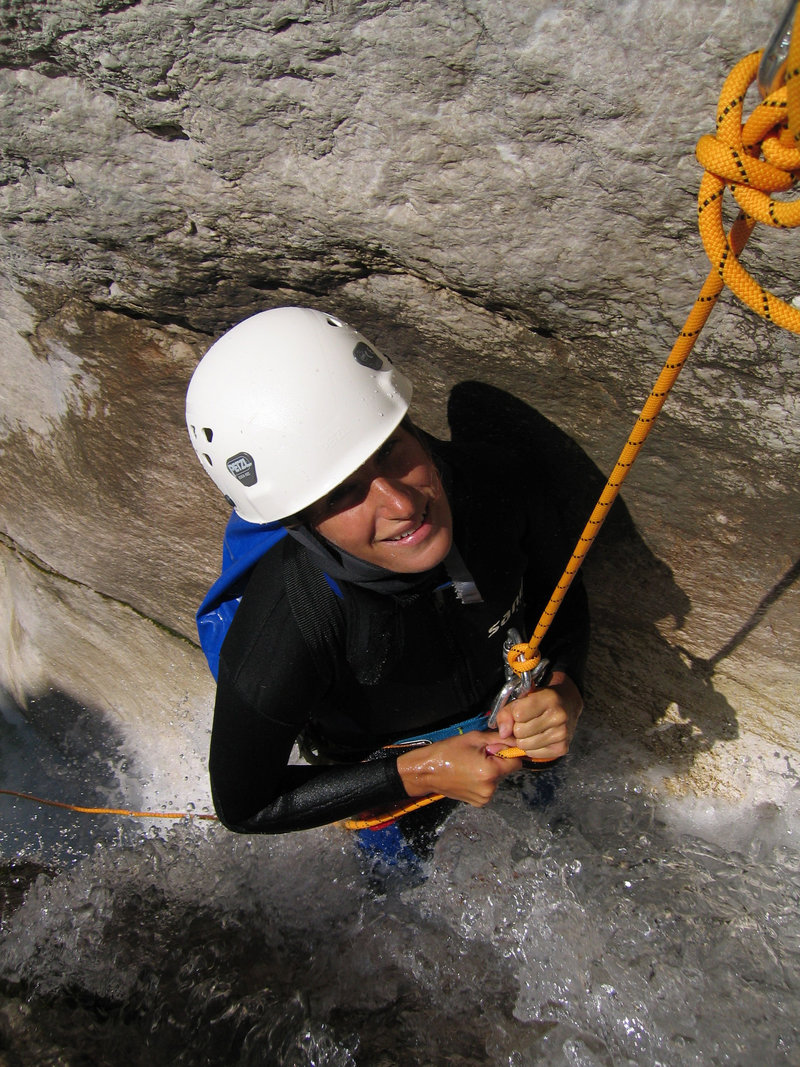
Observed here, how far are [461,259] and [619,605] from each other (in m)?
1.29

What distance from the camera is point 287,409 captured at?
1.55 m

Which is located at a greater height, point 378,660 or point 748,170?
point 748,170

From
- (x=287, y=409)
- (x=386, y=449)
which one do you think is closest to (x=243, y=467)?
(x=287, y=409)

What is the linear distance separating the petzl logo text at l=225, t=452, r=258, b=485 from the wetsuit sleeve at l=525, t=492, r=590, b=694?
84 centimetres

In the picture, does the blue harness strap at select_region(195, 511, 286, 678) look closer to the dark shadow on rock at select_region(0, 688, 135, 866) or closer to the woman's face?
the woman's face

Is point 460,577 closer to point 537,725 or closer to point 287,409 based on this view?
point 537,725

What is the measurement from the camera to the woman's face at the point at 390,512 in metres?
1.58

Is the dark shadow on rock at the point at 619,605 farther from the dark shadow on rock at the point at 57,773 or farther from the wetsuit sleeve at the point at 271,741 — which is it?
the dark shadow on rock at the point at 57,773

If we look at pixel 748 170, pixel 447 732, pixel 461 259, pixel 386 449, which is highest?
pixel 748 170

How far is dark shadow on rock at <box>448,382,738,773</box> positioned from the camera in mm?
2016

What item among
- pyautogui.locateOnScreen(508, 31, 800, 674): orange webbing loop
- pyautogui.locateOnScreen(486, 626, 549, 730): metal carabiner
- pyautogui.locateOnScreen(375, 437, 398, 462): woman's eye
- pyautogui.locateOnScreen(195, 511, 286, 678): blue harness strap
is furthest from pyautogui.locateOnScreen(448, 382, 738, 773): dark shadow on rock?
pyautogui.locateOnScreen(508, 31, 800, 674): orange webbing loop

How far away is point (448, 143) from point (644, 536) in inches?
47.9

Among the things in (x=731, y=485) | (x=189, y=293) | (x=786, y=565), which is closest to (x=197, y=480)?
(x=189, y=293)

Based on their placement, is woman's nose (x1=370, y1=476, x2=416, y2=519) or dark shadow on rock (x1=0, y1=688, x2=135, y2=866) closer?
woman's nose (x1=370, y1=476, x2=416, y2=519)
